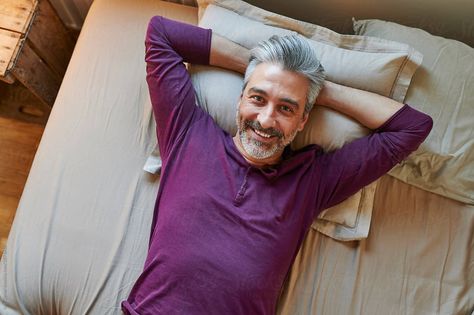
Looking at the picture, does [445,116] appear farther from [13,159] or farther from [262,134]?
[13,159]

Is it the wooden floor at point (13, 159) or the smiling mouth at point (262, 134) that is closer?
the smiling mouth at point (262, 134)

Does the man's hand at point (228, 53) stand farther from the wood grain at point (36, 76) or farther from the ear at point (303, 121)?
the wood grain at point (36, 76)

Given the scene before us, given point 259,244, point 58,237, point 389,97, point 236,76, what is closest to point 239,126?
point 236,76

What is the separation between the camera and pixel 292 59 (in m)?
1.11

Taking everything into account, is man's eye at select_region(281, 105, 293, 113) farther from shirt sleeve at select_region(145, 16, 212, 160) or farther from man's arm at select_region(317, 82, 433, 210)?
shirt sleeve at select_region(145, 16, 212, 160)

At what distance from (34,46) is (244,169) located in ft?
3.03

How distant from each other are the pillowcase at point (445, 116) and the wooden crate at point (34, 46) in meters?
1.27

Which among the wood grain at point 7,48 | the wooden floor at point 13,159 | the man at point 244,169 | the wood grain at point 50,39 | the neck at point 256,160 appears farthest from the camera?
the wooden floor at point 13,159

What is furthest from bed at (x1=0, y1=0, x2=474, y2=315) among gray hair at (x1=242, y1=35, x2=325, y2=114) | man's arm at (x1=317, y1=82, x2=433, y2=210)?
gray hair at (x1=242, y1=35, x2=325, y2=114)

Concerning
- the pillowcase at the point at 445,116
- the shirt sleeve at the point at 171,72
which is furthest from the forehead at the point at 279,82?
the pillowcase at the point at 445,116

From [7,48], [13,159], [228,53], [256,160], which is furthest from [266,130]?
[13,159]

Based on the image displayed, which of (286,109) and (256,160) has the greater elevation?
(286,109)

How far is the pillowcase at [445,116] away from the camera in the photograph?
4.18ft

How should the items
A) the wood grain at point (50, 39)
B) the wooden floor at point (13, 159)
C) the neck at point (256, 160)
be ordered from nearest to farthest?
1. the neck at point (256, 160)
2. the wood grain at point (50, 39)
3. the wooden floor at point (13, 159)
